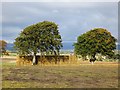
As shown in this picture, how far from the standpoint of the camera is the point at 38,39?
43.9 metres

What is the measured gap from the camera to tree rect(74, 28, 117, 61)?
5616 centimetres

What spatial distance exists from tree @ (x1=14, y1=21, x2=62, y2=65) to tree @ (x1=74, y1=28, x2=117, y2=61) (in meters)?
13.0

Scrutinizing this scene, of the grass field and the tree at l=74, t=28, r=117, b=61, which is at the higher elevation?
the tree at l=74, t=28, r=117, b=61

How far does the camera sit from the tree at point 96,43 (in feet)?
184

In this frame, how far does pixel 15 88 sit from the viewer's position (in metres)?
13.8

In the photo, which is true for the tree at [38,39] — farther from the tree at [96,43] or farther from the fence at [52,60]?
the tree at [96,43]

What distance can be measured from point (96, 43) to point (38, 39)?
15.9 meters

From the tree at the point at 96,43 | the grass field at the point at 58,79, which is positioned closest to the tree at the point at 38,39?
the tree at the point at 96,43

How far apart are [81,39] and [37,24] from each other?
52.4ft

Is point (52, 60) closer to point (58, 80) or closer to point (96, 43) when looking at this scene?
point (96, 43)

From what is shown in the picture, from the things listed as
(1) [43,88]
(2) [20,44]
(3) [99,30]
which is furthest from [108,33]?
(1) [43,88]

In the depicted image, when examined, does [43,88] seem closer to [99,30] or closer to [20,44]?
[20,44]

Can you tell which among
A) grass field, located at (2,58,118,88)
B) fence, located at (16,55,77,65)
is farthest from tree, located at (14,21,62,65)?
grass field, located at (2,58,118,88)

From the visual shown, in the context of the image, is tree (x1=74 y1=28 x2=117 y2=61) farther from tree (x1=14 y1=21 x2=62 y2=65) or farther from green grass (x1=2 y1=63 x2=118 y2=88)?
green grass (x1=2 y1=63 x2=118 y2=88)
